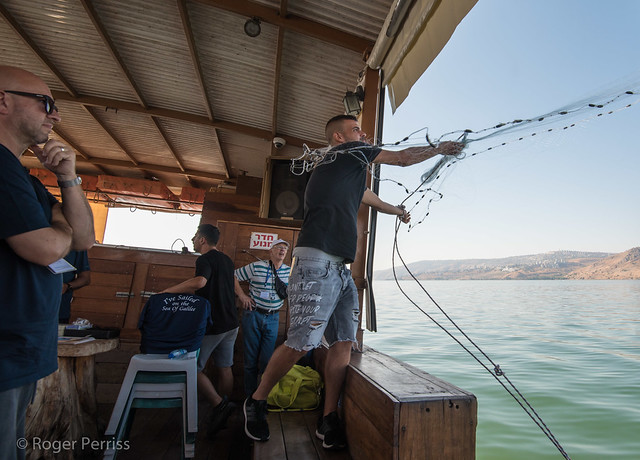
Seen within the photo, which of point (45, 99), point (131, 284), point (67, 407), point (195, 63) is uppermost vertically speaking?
point (195, 63)

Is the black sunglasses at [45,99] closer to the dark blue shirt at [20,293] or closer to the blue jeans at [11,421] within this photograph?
the dark blue shirt at [20,293]

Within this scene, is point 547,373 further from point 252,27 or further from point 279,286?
point 252,27

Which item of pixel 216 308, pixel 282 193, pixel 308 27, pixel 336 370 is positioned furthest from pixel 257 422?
pixel 282 193

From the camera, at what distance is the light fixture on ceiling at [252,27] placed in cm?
393

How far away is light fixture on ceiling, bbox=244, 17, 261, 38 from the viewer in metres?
3.93

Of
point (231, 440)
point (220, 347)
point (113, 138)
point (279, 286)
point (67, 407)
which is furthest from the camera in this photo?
point (113, 138)

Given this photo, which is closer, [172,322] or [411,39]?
[172,322]

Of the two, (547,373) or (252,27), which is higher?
(252,27)

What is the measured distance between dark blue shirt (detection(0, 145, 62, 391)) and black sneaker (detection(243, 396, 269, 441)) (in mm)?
1110

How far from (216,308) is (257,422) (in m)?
1.64

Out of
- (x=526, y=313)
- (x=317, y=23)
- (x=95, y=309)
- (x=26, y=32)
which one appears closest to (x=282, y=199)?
(x=317, y=23)

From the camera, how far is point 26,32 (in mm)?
4570

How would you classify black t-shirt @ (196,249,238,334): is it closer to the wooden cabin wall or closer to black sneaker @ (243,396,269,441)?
the wooden cabin wall

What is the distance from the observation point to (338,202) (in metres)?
1.83
